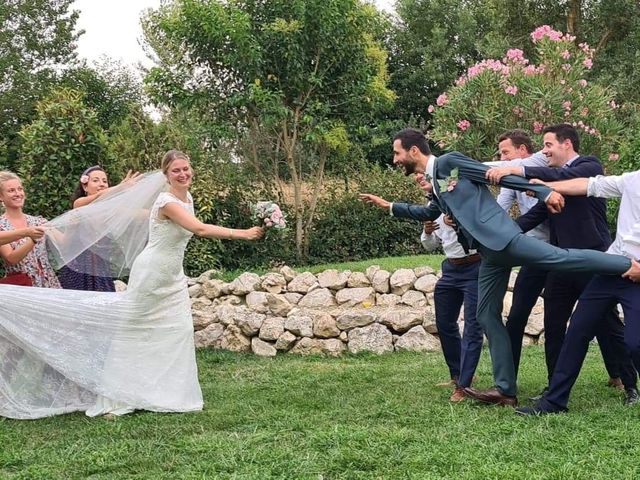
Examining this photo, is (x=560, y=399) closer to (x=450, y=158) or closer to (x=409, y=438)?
(x=409, y=438)

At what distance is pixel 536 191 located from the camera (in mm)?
4844

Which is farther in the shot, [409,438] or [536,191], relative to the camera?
[536,191]

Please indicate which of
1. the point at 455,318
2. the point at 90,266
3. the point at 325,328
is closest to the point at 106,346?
the point at 90,266

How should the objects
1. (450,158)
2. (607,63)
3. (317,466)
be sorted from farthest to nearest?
(607,63), (450,158), (317,466)

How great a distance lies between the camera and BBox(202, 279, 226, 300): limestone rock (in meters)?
9.95

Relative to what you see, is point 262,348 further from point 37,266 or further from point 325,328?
point 37,266

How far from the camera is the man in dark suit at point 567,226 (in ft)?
17.2

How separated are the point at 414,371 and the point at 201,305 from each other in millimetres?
3737

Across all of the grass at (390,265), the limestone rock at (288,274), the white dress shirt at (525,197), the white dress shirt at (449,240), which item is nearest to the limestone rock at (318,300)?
the limestone rock at (288,274)

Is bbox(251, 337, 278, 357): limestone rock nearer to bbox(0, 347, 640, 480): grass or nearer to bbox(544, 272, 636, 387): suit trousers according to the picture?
bbox(0, 347, 640, 480): grass

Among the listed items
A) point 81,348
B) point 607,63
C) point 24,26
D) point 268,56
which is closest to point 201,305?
point 81,348

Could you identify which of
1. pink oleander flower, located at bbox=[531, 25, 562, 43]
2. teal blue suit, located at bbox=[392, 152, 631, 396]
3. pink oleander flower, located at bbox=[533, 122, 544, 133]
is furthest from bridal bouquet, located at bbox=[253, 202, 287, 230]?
pink oleander flower, located at bbox=[531, 25, 562, 43]

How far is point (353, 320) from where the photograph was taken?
28.1 ft

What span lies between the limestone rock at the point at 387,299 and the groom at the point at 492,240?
13.2 feet
